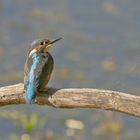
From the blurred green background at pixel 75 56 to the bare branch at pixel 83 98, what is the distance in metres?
1.81

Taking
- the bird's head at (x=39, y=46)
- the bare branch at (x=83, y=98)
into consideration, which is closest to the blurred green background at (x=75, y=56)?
the bird's head at (x=39, y=46)

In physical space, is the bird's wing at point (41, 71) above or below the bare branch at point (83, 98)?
above

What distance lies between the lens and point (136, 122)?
8656mm

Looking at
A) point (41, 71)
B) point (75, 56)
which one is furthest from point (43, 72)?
point (75, 56)

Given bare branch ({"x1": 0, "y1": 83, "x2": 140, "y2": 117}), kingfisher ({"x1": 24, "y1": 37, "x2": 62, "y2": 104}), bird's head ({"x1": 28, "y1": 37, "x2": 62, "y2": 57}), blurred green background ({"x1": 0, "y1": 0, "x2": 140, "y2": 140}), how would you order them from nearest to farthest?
bare branch ({"x1": 0, "y1": 83, "x2": 140, "y2": 117}), kingfisher ({"x1": 24, "y1": 37, "x2": 62, "y2": 104}), bird's head ({"x1": 28, "y1": 37, "x2": 62, "y2": 57}), blurred green background ({"x1": 0, "y1": 0, "x2": 140, "y2": 140})

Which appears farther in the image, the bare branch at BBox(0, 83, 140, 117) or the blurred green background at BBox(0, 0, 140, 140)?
the blurred green background at BBox(0, 0, 140, 140)

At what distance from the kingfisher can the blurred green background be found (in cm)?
160

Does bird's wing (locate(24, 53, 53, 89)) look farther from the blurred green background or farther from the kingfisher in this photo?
the blurred green background

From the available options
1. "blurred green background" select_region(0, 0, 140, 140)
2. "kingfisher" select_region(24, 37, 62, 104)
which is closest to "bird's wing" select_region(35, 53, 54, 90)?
"kingfisher" select_region(24, 37, 62, 104)

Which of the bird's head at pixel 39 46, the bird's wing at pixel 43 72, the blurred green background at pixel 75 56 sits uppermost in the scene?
the blurred green background at pixel 75 56

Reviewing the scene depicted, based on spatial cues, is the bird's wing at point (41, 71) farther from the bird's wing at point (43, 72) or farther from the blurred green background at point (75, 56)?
the blurred green background at point (75, 56)

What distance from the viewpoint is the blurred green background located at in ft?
27.7

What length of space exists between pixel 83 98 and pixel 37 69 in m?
0.53

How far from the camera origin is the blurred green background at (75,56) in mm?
8438
